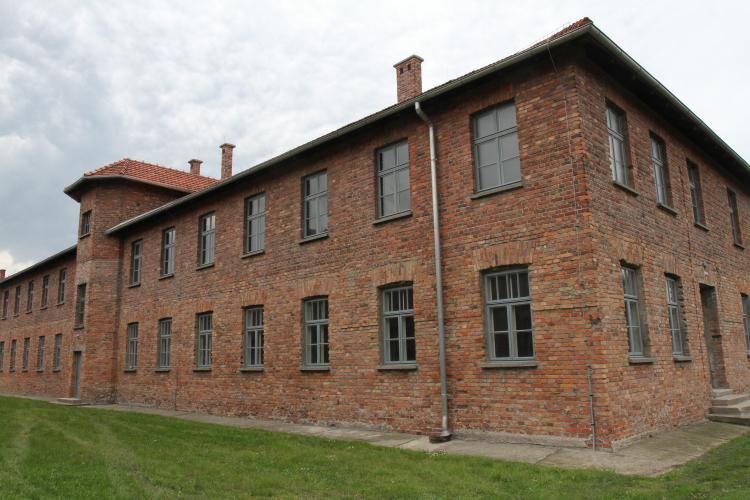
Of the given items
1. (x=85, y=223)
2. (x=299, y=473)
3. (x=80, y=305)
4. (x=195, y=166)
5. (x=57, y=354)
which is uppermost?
(x=195, y=166)

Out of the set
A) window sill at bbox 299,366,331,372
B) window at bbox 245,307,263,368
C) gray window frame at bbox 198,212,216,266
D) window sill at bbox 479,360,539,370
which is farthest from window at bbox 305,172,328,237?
window sill at bbox 479,360,539,370

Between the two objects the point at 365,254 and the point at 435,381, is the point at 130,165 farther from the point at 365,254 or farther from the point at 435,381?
the point at 435,381

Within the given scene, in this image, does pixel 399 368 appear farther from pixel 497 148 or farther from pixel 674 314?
pixel 674 314

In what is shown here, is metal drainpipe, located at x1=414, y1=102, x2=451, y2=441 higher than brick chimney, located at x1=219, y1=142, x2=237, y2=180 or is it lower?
lower

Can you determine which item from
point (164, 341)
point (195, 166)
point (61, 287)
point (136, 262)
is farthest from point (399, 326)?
point (61, 287)

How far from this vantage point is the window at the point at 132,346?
20500 millimetres

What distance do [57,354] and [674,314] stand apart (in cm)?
2570

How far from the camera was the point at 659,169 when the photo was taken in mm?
12352

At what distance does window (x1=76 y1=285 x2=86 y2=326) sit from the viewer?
23.0 meters

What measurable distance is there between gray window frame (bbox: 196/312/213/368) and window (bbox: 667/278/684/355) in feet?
38.5

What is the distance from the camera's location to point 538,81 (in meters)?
10.0

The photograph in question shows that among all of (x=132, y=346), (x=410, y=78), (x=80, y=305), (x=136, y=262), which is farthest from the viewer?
(x=80, y=305)

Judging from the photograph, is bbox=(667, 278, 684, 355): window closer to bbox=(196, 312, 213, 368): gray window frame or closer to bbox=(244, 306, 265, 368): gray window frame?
bbox=(244, 306, 265, 368): gray window frame

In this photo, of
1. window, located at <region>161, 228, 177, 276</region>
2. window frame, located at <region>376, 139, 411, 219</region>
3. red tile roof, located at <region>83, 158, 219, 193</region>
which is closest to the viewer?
window frame, located at <region>376, 139, 411, 219</region>
